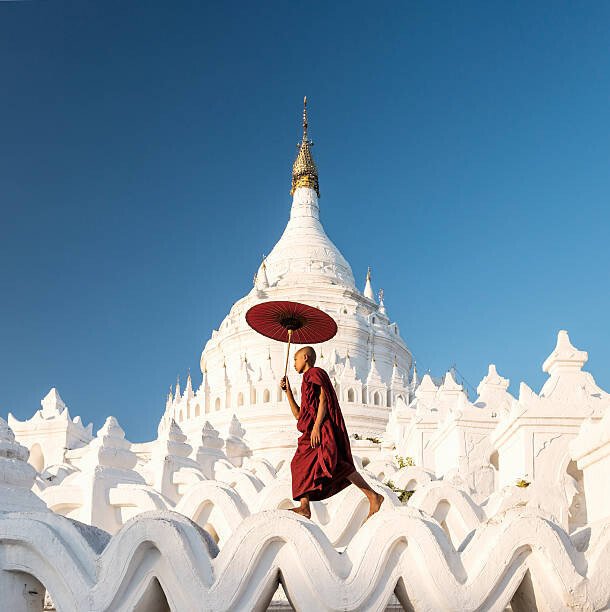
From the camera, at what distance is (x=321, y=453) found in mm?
7035

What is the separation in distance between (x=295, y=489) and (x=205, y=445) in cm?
1567

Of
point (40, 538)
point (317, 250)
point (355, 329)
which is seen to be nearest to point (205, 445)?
point (40, 538)

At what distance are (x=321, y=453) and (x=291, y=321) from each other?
1567mm

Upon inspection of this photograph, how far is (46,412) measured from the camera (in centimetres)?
2973

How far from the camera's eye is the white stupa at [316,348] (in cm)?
4253

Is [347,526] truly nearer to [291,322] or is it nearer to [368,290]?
[291,322]

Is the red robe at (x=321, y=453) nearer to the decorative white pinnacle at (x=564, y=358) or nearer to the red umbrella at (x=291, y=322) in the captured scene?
the red umbrella at (x=291, y=322)

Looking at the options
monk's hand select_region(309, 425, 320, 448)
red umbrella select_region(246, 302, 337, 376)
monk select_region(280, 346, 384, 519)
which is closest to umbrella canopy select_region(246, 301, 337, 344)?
red umbrella select_region(246, 302, 337, 376)

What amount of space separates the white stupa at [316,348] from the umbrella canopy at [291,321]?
103 ft

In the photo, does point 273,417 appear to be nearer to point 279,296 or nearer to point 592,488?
point 279,296

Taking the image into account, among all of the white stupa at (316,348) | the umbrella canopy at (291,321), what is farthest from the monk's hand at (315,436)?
the white stupa at (316,348)

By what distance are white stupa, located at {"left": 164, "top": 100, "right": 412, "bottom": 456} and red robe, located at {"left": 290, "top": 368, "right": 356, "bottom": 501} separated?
32483 mm

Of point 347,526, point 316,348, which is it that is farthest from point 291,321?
point 316,348

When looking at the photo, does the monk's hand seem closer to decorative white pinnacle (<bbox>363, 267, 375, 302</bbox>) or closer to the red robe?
the red robe
